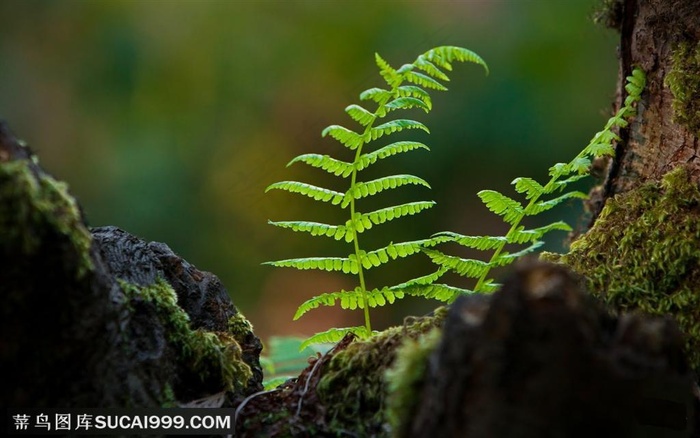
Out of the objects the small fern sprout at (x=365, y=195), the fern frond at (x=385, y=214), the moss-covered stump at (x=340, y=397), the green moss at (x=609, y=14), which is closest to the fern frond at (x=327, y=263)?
the small fern sprout at (x=365, y=195)

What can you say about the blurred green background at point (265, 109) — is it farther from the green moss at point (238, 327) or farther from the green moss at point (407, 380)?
the green moss at point (407, 380)

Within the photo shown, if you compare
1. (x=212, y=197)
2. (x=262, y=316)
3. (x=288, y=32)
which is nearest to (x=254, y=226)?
(x=212, y=197)

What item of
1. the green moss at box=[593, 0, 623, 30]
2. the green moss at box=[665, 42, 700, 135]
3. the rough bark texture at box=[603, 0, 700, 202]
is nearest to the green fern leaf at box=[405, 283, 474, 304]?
the rough bark texture at box=[603, 0, 700, 202]

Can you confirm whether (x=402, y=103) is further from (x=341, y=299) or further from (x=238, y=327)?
(x=238, y=327)

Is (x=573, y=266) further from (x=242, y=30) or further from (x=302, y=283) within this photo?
(x=242, y=30)

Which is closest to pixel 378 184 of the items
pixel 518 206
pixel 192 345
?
pixel 518 206
